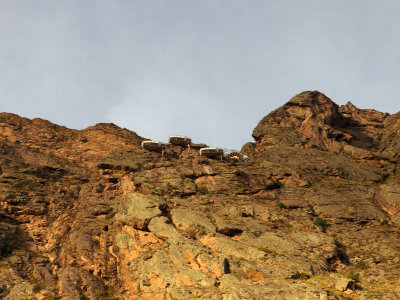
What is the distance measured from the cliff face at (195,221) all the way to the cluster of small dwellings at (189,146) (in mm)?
1590

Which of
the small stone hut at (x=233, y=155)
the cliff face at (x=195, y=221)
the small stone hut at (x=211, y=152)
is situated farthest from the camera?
the small stone hut at (x=233, y=155)

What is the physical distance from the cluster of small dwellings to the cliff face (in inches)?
62.6

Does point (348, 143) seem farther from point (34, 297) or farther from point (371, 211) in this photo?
point (34, 297)

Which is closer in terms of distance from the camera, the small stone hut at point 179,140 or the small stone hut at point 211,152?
the small stone hut at point 211,152

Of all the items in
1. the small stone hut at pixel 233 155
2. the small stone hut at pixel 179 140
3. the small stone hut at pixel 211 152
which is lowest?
the small stone hut at pixel 211 152

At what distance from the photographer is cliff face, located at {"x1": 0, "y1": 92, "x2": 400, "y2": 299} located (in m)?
33.1

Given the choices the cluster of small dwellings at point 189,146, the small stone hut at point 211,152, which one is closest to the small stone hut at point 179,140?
the cluster of small dwellings at point 189,146

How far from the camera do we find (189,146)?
224 ft

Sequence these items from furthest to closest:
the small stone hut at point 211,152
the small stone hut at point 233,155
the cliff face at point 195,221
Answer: the small stone hut at point 233,155, the small stone hut at point 211,152, the cliff face at point 195,221

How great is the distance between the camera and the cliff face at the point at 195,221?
1304 inches

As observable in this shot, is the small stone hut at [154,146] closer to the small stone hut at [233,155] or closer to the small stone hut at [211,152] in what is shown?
the small stone hut at [211,152]

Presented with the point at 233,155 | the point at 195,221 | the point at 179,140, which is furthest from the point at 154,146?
the point at 195,221

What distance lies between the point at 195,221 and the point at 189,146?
95.7 ft

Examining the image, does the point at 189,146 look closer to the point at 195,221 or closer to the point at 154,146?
the point at 154,146
